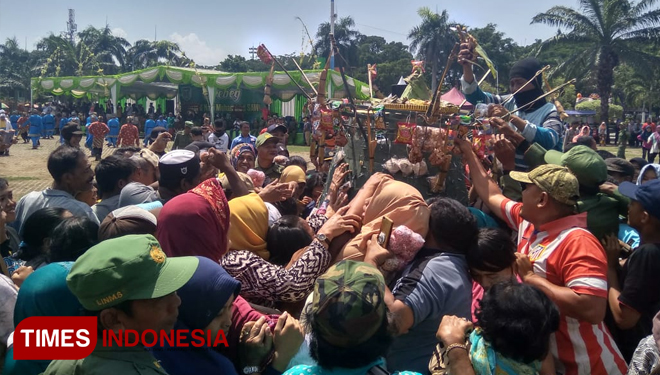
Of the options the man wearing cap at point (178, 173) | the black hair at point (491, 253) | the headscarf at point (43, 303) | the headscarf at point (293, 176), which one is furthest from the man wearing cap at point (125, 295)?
the headscarf at point (293, 176)

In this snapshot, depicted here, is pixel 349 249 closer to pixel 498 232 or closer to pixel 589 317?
pixel 498 232

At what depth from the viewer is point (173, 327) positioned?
81.1 inches

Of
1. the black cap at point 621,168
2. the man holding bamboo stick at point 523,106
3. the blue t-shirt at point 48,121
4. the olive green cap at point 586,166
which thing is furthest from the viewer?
the blue t-shirt at point 48,121

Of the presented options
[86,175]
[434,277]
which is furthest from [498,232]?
[86,175]

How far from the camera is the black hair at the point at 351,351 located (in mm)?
1849

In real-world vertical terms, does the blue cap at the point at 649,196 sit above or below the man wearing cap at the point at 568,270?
above

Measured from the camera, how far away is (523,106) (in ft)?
12.0

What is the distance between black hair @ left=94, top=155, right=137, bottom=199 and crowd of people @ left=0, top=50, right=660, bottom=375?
1.56 ft

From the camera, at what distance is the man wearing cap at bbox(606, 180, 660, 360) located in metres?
2.56

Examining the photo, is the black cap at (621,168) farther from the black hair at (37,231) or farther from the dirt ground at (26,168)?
the dirt ground at (26,168)

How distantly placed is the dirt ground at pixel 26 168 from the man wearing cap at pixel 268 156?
680 centimetres

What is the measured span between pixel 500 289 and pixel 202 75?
23692 millimetres

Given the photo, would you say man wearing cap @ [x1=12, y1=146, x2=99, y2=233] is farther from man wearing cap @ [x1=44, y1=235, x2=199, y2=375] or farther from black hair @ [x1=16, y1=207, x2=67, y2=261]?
man wearing cap @ [x1=44, y1=235, x2=199, y2=375]

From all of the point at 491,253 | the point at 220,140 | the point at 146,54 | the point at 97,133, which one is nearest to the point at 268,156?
the point at 491,253
